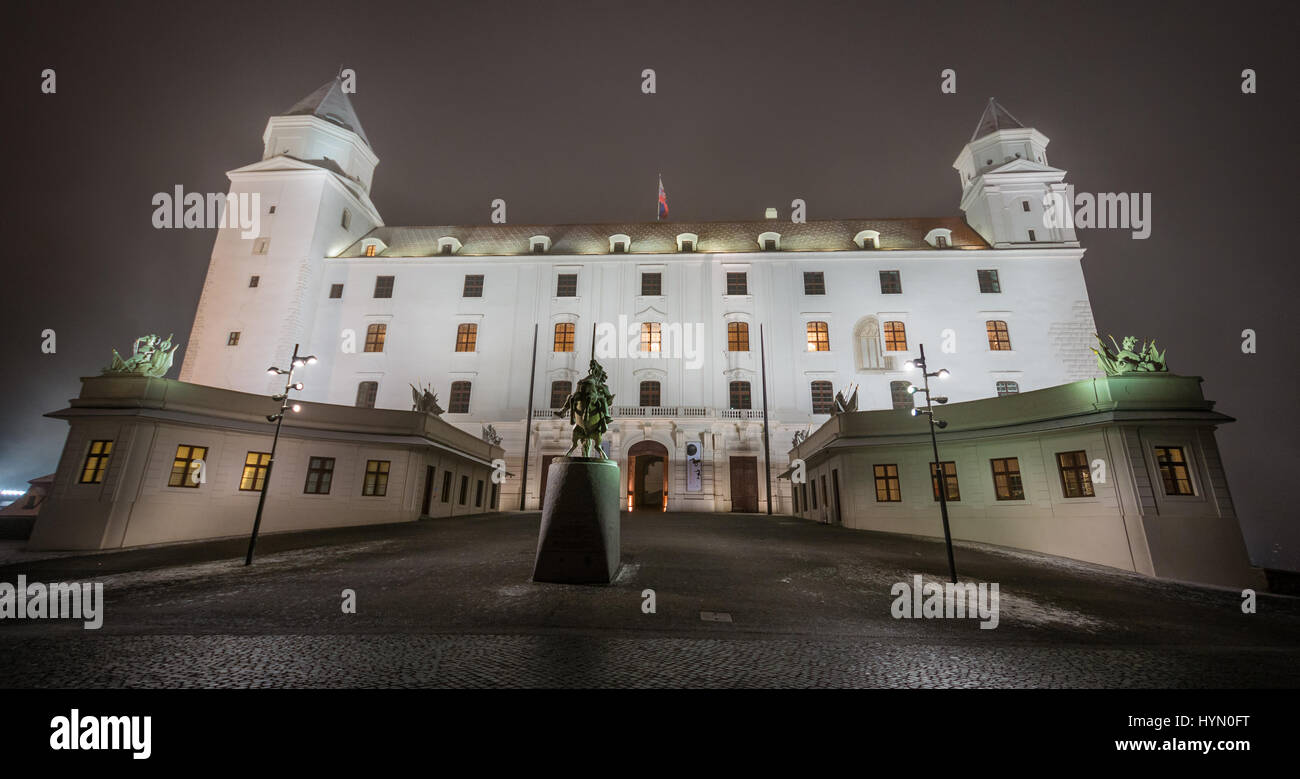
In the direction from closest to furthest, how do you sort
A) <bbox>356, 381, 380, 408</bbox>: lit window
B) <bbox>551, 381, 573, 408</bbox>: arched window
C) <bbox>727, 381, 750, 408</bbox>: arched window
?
<bbox>727, 381, 750, 408</bbox>: arched window < <bbox>551, 381, 573, 408</bbox>: arched window < <bbox>356, 381, 380, 408</bbox>: lit window

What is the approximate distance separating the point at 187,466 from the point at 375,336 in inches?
778

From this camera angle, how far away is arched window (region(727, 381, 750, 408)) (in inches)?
1212

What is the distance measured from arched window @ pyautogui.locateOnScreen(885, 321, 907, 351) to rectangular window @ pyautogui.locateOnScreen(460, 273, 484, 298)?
27.3m

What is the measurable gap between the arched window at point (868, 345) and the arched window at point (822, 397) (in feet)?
7.93

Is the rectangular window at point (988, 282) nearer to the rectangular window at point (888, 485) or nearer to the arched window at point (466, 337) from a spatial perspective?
the rectangular window at point (888, 485)

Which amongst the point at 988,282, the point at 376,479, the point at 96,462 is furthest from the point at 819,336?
the point at 96,462

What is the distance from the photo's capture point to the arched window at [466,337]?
33375 millimetres

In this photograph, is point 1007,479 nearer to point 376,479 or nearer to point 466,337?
point 376,479

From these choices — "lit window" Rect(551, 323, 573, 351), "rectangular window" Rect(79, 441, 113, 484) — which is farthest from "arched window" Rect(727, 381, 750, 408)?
"rectangular window" Rect(79, 441, 113, 484)

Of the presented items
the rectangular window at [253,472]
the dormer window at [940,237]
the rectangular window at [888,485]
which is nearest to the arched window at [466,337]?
the rectangular window at [253,472]

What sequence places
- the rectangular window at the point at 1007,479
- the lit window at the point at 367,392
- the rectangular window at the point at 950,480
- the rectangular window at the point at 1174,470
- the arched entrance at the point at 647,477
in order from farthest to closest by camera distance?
the lit window at the point at 367,392
the arched entrance at the point at 647,477
the rectangular window at the point at 950,480
the rectangular window at the point at 1007,479
the rectangular window at the point at 1174,470

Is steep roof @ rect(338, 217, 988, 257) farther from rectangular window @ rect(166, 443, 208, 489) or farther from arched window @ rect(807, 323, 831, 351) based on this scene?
rectangular window @ rect(166, 443, 208, 489)

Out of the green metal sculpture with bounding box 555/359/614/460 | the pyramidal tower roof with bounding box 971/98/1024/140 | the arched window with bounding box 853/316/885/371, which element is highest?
the pyramidal tower roof with bounding box 971/98/1024/140
